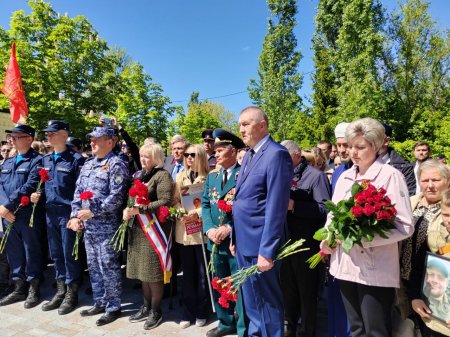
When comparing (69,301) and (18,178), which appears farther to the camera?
(18,178)

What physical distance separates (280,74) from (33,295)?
25081 mm

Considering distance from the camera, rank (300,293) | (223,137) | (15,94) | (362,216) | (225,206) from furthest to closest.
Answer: (15,94) → (223,137) → (300,293) → (225,206) → (362,216)

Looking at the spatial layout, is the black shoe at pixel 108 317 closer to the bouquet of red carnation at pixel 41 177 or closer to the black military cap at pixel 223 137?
the bouquet of red carnation at pixel 41 177

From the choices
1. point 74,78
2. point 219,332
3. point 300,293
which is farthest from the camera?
point 74,78

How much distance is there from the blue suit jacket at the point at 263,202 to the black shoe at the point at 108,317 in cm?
224

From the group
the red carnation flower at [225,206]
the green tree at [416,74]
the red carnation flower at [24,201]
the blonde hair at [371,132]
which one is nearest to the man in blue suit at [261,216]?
the red carnation flower at [225,206]

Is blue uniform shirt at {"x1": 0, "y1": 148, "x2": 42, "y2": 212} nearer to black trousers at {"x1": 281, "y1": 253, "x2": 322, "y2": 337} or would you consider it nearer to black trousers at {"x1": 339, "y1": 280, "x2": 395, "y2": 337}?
black trousers at {"x1": 281, "y1": 253, "x2": 322, "y2": 337}

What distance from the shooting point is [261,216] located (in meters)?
2.92

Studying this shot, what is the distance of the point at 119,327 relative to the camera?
4137mm

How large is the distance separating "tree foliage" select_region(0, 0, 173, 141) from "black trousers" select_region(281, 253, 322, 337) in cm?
1698

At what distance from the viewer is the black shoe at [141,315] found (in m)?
4.28

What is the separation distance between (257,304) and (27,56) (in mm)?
19416

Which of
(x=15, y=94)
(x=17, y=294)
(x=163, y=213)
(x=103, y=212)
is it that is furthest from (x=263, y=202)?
(x=15, y=94)

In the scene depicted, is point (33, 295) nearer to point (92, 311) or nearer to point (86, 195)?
point (92, 311)
